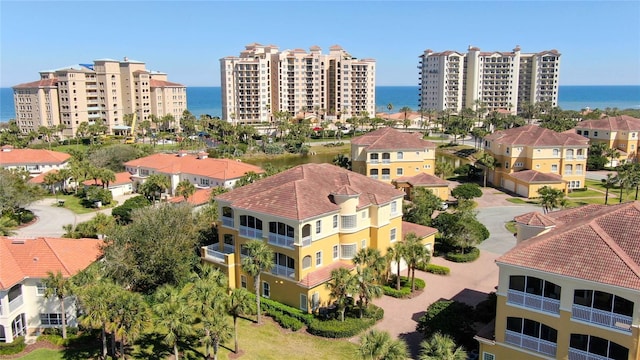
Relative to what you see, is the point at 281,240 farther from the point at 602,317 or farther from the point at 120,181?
the point at 120,181

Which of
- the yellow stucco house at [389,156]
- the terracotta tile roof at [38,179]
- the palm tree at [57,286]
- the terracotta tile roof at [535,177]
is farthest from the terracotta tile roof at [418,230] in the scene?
the terracotta tile roof at [38,179]

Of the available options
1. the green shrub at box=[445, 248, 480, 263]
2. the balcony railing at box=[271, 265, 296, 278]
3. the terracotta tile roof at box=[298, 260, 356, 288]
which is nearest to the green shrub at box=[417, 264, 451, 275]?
the green shrub at box=[445, 248, 480, 263]

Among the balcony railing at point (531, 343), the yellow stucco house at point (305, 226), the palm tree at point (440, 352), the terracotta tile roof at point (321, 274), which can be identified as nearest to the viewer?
the palm tree at point (440, 352)

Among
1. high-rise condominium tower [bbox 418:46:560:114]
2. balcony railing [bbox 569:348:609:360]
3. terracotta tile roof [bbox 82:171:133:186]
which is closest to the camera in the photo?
balcony railing [bbox 569:348:609:360]

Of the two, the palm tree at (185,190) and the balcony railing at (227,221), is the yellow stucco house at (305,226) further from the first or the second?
the palm tree at (185,190)

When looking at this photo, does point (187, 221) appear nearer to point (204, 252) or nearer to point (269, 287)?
point (204, 252)

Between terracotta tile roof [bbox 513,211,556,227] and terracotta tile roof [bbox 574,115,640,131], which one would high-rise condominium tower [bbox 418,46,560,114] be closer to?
terracotta tile roof [bbox 574,115,640,131]

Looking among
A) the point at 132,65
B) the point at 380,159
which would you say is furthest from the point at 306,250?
the point at 132,65
